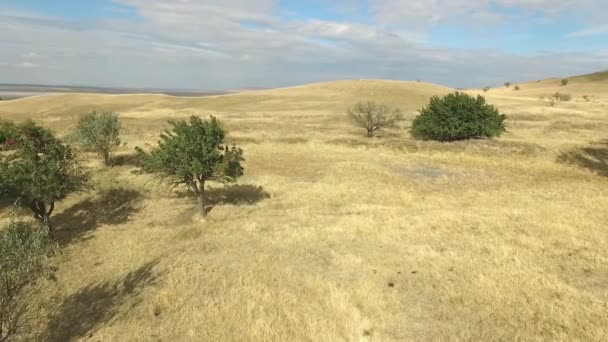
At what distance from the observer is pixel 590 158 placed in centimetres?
3916

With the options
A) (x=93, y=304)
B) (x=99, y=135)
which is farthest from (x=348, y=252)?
(x=99, y=135)

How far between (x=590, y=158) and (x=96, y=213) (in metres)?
41.7

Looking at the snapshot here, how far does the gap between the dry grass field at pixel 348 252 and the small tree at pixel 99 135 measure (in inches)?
81.6

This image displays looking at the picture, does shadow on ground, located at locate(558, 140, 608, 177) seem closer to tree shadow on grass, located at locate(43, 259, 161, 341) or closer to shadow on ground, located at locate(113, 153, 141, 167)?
tree shadow on grass, located at locate(43, 259, 161, 341)

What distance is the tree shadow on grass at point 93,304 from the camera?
14375mm

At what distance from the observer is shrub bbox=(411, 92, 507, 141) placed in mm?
46812

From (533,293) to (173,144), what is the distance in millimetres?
19666

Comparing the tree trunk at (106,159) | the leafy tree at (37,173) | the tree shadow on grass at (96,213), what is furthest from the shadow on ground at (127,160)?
the leafy tree at (37,173)

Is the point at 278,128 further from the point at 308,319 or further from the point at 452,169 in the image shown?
the point at 308,319

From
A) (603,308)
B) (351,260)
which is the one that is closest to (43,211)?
(351,260)

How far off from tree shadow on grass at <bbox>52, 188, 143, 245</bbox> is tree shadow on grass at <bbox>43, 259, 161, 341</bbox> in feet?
22.8

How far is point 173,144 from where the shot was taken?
25.1m

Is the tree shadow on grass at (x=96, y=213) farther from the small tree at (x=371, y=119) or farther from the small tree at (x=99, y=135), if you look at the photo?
the small tree at (x=371, y=119)

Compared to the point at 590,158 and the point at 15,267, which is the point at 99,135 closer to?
the point at 15,267
